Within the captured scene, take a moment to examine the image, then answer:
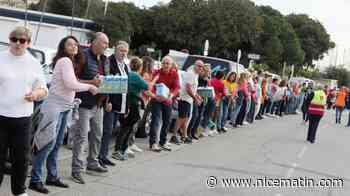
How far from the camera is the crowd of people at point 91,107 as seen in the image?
540cm

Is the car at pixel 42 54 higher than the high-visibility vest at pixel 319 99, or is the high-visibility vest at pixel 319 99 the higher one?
the car at pixel 42 54

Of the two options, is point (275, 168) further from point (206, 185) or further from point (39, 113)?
point (39, 113)

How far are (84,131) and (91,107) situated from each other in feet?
1.09

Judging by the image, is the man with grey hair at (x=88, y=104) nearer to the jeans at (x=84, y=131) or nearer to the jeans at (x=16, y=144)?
the jeans at (x=84, y=131)

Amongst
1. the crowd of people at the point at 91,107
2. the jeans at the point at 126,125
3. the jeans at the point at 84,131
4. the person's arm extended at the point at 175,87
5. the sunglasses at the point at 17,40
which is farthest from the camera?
the person's arm extended at the point at 175,87

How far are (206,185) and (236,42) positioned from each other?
57326mm

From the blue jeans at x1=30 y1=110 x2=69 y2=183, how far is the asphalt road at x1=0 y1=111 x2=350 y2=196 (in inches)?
9.0

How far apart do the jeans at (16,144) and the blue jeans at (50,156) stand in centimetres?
74

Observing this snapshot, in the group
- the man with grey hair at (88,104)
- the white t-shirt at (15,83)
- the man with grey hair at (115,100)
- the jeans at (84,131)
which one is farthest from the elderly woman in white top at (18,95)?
the man with grey hair at (115,100)

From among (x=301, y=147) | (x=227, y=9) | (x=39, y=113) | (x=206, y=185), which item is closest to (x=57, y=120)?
(x=39, y=113)

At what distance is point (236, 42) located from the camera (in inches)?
2534

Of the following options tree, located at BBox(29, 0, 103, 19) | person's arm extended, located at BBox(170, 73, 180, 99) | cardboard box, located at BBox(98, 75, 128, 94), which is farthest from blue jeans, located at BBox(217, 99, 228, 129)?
tree, located at BBox(29, 0, 103, 19)

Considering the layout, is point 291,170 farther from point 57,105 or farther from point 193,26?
point 193,26

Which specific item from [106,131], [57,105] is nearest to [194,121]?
[106,131]
